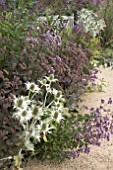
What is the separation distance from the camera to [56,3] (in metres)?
6.43

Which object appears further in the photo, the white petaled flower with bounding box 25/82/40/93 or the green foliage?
the green foliage

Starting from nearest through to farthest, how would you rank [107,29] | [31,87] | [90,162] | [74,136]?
[31,87]
[74,136]
[90,162]
[107,29]

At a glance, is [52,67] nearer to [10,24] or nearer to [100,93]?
[10,24]

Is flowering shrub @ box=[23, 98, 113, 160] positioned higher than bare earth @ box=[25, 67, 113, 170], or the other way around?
flowering shrub @ box=[23, 98, 113, 160]

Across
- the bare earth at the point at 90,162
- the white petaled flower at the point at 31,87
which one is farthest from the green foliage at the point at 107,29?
the white petaled flower at the point at 31,87

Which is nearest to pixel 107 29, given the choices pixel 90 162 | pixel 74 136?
pixel 90 162

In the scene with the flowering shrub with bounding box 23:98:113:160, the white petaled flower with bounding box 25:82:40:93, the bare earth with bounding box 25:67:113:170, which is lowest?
the bare earth with bounding box 25:67:113:170

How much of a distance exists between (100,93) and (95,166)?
5.94ft

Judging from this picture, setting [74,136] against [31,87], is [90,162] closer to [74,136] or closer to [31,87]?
[74,136]

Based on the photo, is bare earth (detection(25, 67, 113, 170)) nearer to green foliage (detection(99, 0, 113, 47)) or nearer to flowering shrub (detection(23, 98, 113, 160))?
flowering shrub (detection(23, 98, 113, 160))

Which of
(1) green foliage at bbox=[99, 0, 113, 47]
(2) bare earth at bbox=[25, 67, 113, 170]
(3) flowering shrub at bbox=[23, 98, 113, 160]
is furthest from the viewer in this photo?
(1) green foliage at bbox=[99, 0, 113, 47]

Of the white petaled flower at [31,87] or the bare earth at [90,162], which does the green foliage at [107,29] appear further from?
the white petaled flower at [31,87]

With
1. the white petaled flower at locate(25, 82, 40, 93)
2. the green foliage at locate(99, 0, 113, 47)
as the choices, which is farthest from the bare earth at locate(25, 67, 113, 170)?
the green foliage at locate(99, 0, 113, 47)

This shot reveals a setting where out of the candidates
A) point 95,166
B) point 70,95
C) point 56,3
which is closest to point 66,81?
point 70,95
